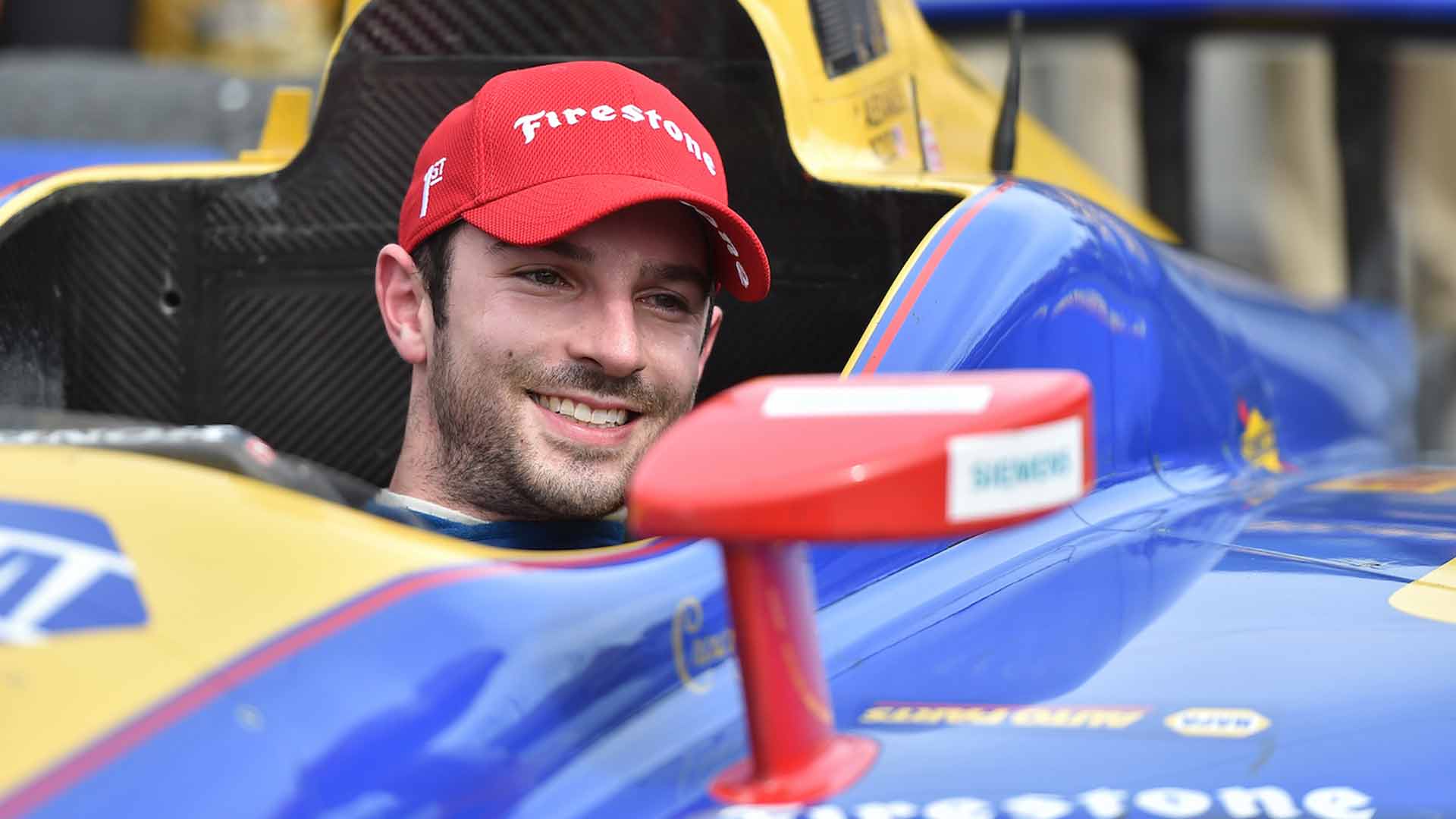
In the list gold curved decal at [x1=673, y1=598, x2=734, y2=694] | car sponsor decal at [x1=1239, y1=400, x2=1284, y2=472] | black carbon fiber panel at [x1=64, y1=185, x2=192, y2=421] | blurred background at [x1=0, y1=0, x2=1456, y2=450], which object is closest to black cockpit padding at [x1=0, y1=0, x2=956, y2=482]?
black carbon fiber panel at [x1=64, y1=185, x2=192, y2=421]

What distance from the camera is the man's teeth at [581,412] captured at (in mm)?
1593

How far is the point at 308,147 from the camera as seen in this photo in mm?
2244

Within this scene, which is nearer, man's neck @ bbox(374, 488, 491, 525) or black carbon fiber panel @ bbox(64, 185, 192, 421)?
man's neck @ bbox(374, 488, 491, 525)

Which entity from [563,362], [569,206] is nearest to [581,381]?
[563,362]

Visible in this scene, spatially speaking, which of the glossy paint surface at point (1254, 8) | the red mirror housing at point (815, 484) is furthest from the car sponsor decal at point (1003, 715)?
the glossy paint surface at point (1254, 8)

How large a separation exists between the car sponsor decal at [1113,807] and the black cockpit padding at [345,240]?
3.67ft

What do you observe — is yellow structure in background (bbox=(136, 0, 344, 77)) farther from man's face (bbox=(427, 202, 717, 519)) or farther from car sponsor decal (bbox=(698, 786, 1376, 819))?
car sponsor decal (bbox=(698, 786, 1376, 819))

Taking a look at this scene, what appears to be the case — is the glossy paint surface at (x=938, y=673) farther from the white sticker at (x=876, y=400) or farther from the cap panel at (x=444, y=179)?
the cap panel at (x=444, y=179)

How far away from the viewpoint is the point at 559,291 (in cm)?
162

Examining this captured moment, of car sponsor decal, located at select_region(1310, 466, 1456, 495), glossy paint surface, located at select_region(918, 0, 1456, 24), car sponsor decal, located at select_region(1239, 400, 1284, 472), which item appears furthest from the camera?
glossy paint surface, located at select_region(918, 0, 1456, 24)

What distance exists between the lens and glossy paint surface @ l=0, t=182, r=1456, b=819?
3.37 feet

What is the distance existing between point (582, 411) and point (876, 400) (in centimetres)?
64

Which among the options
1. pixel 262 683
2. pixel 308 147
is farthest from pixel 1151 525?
pixel 308 147

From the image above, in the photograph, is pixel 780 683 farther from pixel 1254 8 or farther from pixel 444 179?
pixel 1254 8
